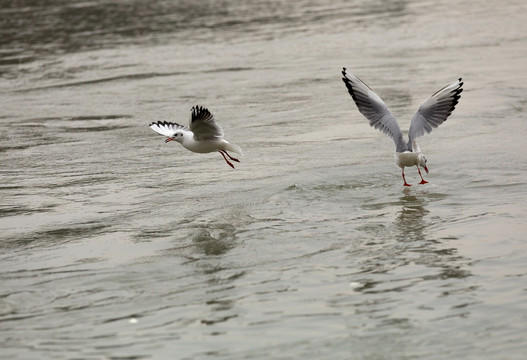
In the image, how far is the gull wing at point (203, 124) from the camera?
8.83m

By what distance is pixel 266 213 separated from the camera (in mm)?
8234

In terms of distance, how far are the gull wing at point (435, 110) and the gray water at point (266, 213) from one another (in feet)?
1.71

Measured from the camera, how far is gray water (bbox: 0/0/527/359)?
583cm

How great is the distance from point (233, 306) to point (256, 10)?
18.9 meters

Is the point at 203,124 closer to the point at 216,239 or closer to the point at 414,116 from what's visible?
the point at 216,239

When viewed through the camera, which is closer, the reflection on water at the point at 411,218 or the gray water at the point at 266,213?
the gray water at the point at 266,213

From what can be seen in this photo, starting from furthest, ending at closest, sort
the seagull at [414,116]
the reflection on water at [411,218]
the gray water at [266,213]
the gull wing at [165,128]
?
the gull wing at [165,128] → the seagull at [414,116] → the reflection on water at [411,218] → the gray water at [266,213]

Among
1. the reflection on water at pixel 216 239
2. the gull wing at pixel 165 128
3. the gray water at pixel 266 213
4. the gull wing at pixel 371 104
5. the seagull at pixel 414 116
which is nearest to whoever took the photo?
the gray water at pixel 266 213

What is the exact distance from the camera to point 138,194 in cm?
902

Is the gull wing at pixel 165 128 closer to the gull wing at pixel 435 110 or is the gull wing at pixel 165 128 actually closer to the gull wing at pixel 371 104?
the gull wing at pixel 371 104

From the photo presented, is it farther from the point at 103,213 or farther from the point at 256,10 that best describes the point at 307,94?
the point at 256,10

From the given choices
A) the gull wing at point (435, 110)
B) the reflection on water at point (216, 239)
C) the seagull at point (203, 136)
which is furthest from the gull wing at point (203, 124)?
the gull wing at point (435, 110)

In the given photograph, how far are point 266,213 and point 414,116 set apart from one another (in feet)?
6.54

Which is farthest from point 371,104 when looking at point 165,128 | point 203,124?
point 165,128
